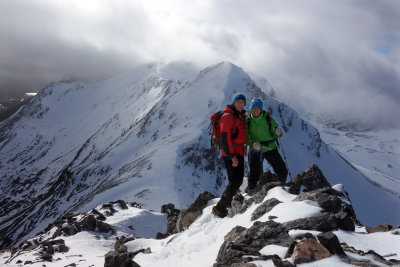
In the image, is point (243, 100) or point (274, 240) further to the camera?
point (243, 100)

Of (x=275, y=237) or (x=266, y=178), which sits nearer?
(x=275, y=237)

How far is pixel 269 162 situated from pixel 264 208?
287cm

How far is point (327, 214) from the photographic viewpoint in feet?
29.2

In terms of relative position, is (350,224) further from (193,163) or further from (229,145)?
(193,163)

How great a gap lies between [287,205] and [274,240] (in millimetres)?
2341

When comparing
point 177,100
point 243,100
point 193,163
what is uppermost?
point 177,100

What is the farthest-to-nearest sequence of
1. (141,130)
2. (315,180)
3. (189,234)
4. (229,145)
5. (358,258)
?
→ (141,130)
(315,180)
(189,234)
(229,145)
(358,258)

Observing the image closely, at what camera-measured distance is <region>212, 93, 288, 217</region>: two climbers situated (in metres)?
11.3

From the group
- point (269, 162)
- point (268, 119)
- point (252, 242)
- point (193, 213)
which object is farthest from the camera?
point (193, 213)

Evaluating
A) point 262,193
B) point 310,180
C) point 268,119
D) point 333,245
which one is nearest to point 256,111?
point 268,119

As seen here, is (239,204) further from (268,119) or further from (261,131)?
(268,119)

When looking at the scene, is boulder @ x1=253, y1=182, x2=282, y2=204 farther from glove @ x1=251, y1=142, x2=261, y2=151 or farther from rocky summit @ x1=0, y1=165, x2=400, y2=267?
glove @ x1=251, y1=142, x2=261, y2=151

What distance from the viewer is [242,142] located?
1192 centimetres

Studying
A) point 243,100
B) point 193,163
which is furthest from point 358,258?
point 193,163
